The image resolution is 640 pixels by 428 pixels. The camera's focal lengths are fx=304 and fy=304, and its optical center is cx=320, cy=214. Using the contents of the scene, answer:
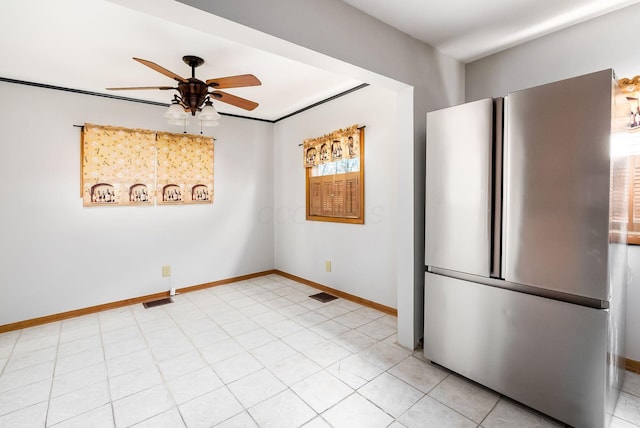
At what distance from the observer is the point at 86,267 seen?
340cm

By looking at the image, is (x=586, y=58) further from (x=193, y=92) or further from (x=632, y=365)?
(x=193, y=92)

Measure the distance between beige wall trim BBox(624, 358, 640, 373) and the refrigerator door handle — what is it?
1.31 metres

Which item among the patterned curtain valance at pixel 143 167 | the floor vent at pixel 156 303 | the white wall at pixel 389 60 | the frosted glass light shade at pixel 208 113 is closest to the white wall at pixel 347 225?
the white wall at pixel 389 60

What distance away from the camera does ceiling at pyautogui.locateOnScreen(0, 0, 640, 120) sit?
6.40ft

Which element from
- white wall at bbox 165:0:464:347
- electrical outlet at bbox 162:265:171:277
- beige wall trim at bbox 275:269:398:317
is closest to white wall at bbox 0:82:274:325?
electrical outlet at bbox 162:265:171:277

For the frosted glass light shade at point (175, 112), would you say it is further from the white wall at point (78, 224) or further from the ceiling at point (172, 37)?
the white wall at point (78, 224)

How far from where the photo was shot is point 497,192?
1.84m

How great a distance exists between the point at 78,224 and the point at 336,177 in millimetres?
2965

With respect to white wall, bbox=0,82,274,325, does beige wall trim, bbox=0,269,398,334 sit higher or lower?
lower

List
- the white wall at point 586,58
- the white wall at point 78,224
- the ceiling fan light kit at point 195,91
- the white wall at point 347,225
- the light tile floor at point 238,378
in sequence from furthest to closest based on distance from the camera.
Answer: the white wall at point 347,225 < the white wall at point 78,224 < the ceiling fan light kit at point 195,91 < the white wall at point 586,58 < the light tile floor at point 238,378

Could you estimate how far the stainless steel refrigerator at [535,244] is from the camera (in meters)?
1.49

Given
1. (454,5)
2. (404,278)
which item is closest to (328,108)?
(454,5)

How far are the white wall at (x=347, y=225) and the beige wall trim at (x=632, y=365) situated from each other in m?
1.73

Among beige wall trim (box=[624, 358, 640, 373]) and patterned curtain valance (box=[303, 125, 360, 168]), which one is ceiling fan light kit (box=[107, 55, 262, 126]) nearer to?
patterned curtain valance (box=[303, 125, 360, 168])
